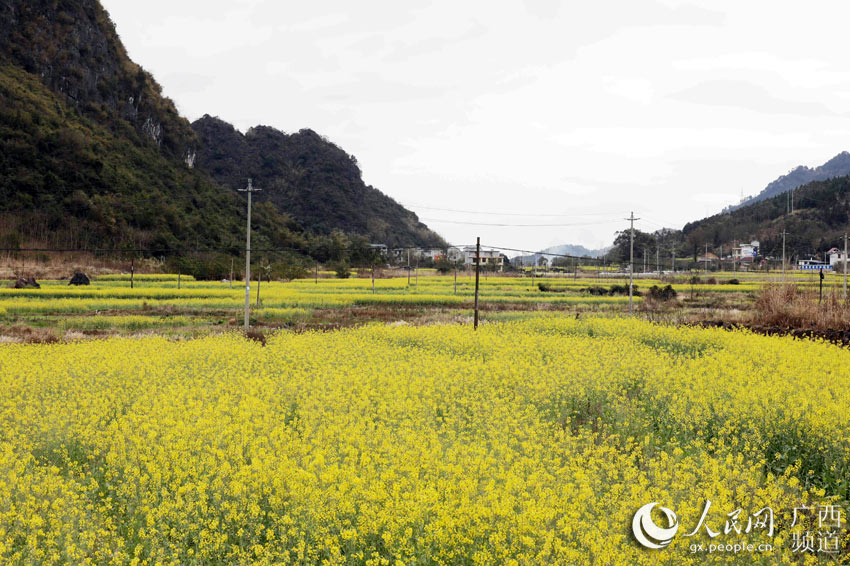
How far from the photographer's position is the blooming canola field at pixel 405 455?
509cm

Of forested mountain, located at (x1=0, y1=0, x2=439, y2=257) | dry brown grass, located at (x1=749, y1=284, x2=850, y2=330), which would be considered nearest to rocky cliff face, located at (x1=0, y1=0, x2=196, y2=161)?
forested mountain, located at (x1=0, y1=0, x2=439, y2=257)

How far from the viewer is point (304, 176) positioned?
114062mm

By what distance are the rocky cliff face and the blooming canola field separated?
75.4m

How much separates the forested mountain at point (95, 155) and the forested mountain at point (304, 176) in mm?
3838

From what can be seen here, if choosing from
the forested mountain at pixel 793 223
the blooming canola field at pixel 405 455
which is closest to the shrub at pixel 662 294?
the blooming canola field at pixel 405 455

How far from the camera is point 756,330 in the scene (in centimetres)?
2103

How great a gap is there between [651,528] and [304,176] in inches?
4498

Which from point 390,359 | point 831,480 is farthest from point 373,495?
point 390,359

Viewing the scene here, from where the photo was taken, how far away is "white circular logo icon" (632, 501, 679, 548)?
16.8 ft

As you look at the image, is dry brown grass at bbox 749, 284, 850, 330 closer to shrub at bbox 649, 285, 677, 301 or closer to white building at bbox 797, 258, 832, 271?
shrub at bbox 649, 285, 677, 301

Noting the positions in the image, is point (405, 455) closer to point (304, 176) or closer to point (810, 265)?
point (810, 265)

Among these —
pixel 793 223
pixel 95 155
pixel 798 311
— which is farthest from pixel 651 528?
pixel 793 223

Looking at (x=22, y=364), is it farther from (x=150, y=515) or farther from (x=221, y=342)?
(x=150, y=515)

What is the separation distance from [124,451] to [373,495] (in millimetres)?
3752
